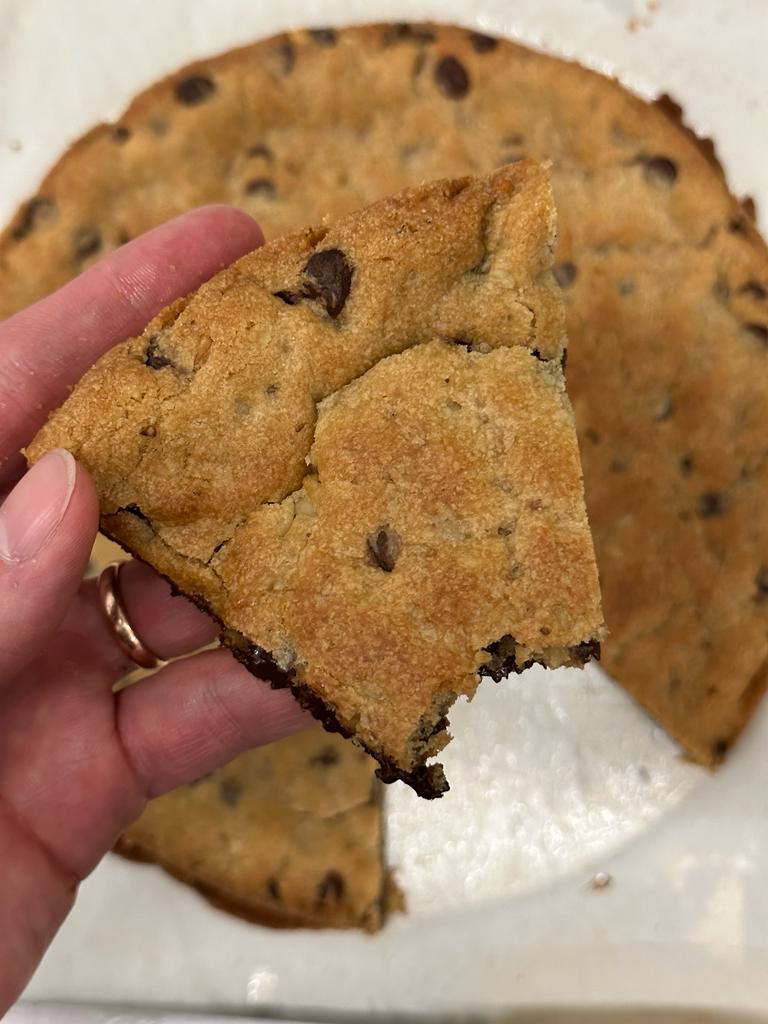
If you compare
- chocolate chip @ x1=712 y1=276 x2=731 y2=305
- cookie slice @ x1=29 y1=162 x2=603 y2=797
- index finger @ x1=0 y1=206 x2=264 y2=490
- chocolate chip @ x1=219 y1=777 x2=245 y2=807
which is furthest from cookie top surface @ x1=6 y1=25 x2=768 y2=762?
chocolate chip @ x1=219 y1=777 x2=245 y2=807

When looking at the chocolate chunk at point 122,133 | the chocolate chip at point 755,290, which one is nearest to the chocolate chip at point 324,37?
the chocolate chunk at point 122,133

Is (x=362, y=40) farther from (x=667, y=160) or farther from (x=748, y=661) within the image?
(x=748, y=661)

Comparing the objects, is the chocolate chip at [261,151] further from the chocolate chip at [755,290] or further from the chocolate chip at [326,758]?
the chocolate chip at [326,758]

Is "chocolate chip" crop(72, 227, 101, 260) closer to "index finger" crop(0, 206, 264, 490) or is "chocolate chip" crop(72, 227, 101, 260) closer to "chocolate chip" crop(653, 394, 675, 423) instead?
"index finger" crop(0, 206, 264, 490)

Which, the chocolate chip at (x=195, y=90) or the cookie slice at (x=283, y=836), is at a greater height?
the chocolate chip at (x=195, y=90)

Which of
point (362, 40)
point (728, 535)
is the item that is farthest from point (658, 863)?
point (362, 40)

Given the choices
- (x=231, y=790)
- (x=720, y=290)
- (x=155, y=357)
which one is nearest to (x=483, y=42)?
(x=720, y=290)

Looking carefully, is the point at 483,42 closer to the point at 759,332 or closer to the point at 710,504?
the point at 759,332
